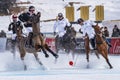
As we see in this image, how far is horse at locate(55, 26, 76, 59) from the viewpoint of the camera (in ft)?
89.6

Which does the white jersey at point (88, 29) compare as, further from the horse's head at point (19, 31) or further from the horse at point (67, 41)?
the horse's head at point (19, 31)

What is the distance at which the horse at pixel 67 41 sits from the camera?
89.6 feet

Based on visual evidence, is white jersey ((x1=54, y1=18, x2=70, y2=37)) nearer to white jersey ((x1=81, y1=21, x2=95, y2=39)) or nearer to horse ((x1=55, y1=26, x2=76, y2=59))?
horse ((x1=55, y1=26, x2=76, y2=59))

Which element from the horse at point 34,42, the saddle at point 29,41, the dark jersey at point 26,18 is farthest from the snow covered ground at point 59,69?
the dark jersey at point 26,18

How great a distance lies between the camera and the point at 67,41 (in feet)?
89.7

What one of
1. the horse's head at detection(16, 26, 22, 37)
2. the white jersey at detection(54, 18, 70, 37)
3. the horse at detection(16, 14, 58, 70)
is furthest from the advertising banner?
the horse's head at detection(16, 26, 22, 37)

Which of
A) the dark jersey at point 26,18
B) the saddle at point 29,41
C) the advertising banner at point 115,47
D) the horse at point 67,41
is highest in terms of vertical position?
the dark jersey at point 26,18

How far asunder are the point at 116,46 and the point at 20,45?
9.69 meters

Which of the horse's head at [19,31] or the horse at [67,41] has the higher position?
the horse's head at [19,31]

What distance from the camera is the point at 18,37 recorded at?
24.5 metres

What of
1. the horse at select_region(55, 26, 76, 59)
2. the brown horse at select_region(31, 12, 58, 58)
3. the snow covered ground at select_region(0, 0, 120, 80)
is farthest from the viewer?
the horse at select_region(55, 26, 76, 59)

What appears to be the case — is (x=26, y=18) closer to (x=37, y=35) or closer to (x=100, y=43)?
(x=37, y=35)

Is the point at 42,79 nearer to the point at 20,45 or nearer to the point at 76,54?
the point at 20,45

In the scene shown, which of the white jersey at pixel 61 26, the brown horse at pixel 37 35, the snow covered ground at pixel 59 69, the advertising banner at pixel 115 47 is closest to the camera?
the snow covered ground at pixel 59 69
